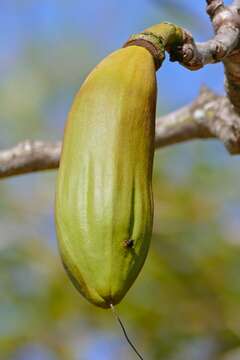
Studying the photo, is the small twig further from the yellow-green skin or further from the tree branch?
the tree branch

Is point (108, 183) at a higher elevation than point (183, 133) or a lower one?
lower

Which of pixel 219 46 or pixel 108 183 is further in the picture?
pixel 219 46

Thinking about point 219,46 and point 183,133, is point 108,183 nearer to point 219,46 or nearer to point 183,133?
point 219,46

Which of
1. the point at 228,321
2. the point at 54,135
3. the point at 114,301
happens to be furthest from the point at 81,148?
the point at 54,135

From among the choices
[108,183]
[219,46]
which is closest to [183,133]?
[219,46]

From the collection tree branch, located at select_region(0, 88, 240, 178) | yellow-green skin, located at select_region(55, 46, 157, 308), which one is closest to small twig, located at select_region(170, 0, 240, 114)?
yellow-green skin, located at select_region(55, 46, 157, 308)

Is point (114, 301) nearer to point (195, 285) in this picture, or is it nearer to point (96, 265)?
point (96, 265)

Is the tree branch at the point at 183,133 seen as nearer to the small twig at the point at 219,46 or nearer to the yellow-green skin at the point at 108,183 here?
the small twig at the point at 219,46
